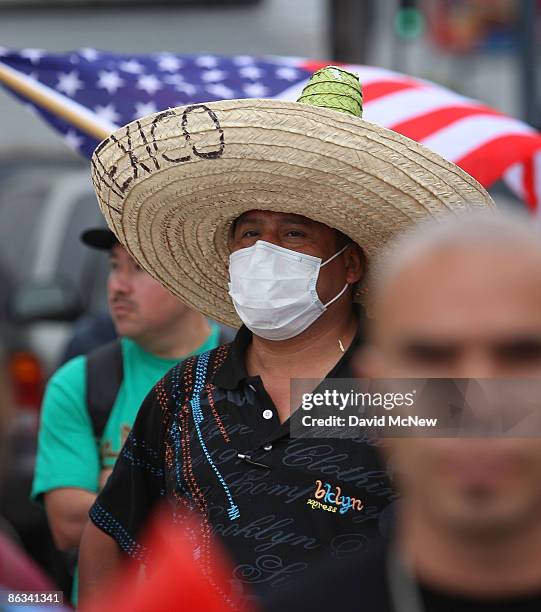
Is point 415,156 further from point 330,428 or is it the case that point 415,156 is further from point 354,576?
point 354,576

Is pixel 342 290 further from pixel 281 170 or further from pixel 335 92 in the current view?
pixel 335 92

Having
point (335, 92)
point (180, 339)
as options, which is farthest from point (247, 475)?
point (180, 339)

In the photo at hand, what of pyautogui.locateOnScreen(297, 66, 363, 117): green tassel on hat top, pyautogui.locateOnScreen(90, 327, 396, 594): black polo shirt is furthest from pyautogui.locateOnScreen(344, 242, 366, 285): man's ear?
pyautogui.locateOnScreen(297, 66, 363, 117): green tassel on hat top

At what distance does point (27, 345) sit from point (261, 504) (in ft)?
14.4

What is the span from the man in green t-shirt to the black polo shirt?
0.71 m

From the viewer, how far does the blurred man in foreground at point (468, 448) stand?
174 centimetres

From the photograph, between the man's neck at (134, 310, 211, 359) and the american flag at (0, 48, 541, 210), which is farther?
the american flag at (0, 48, 541, 210)

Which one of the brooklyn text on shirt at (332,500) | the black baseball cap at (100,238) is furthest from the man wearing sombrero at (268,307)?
the black baseball cap at (100,238)

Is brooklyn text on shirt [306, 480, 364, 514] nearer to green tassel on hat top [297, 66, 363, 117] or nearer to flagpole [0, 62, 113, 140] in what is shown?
green tassel on hat top [297, 66, 363, 117]

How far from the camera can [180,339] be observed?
14.9 feet

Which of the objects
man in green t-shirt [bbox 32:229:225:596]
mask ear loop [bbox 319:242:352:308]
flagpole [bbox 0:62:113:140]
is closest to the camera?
mask ear loop [bbox 319:242:352:308]

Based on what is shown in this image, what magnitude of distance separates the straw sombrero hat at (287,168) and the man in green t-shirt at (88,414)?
0.77 m

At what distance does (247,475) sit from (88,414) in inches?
46.7

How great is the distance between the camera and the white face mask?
3.33 m
